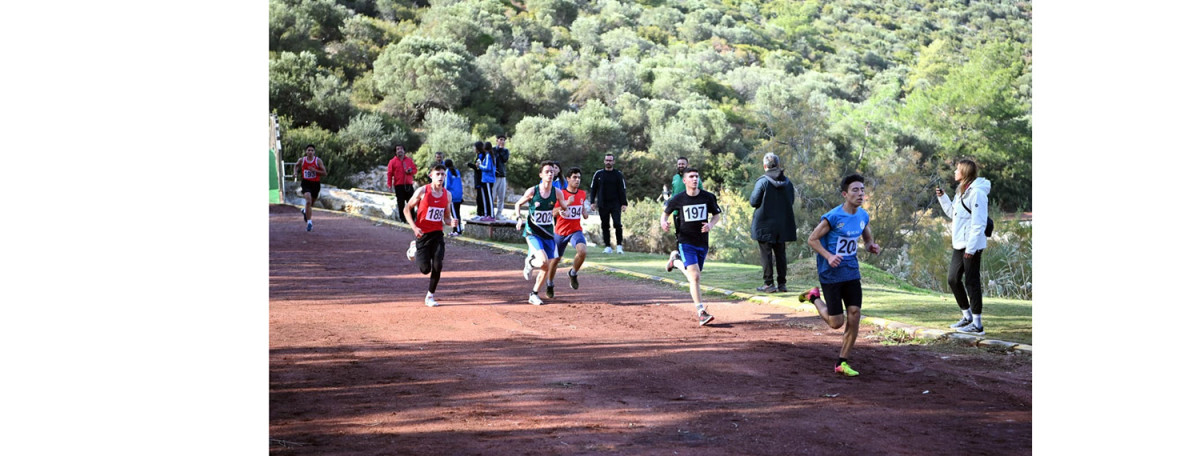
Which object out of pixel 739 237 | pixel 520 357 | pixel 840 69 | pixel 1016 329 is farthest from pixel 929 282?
pixel 840 69

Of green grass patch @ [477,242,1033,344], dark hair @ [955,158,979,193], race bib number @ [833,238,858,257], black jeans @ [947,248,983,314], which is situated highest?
dark hair @ [955,158,979,193]

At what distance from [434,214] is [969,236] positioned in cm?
561

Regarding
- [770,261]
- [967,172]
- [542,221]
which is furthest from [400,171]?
[967,172]

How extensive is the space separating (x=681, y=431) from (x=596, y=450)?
2.25ft

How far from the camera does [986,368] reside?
832 cm

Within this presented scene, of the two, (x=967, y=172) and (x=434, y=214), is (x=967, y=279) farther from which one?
(x=434, y=214)

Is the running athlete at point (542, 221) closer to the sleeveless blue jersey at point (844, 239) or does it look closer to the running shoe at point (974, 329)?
→ the sleeveless blue jersey at point (844, 239)

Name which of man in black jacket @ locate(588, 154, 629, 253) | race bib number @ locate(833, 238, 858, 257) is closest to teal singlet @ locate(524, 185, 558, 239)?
race bib number @ locate(833, 238, 858, 257)

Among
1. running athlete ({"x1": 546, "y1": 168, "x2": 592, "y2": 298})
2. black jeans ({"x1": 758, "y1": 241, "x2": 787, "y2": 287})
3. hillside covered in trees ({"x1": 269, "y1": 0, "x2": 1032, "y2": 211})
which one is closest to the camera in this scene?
running athlete ({"x1": 546, "y1": 168, "x2": 592, "y2": 298})

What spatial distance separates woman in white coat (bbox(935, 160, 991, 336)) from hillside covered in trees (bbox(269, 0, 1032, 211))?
557 inches

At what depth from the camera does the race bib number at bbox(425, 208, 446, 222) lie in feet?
37.2

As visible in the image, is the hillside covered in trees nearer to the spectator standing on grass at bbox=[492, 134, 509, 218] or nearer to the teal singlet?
the spectator standing on grass at bbox=[492, 134, 509, 218]

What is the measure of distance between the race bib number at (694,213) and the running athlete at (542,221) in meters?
1.89

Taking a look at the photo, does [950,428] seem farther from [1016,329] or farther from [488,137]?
[488,137]
